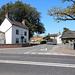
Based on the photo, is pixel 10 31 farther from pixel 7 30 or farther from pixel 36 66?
pixel 36 66

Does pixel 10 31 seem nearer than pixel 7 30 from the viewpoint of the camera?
Yes

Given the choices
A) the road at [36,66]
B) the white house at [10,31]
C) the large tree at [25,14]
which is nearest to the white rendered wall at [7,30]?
the white house at [10,31]

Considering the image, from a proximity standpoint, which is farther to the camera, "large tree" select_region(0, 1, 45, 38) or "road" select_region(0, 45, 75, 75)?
"large tree" select_region(0, 1, 45, 38)

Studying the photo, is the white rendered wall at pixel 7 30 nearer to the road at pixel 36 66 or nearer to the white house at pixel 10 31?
the white house at pixel 10 31

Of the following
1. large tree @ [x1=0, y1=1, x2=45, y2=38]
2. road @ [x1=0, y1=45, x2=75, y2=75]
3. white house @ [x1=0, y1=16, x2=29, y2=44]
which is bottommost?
road @ [x1=0, y1=45, x2=75, y2=75]

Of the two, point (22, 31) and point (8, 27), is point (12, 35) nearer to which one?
point (8, 27)

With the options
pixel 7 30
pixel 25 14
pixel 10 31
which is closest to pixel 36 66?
pixel 10 31

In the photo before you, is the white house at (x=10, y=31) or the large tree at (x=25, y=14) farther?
the large tree at (x=25, y=14)

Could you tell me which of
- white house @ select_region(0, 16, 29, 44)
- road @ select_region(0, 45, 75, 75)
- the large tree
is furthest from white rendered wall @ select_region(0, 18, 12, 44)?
road @ select_region(0, 45, 75, 75)

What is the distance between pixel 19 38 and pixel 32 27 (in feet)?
41.6

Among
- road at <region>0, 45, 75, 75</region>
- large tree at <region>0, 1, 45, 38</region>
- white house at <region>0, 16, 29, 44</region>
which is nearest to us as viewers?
road at <region>0, 45, 75, 75</region>

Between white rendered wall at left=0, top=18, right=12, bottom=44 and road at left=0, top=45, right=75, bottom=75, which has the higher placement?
white rendered wall at left=0, top=18, right=12, bottom=44

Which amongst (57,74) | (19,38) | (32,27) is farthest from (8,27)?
(57,74)

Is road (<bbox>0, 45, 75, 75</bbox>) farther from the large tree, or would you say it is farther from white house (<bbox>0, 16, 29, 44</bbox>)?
the large tree
